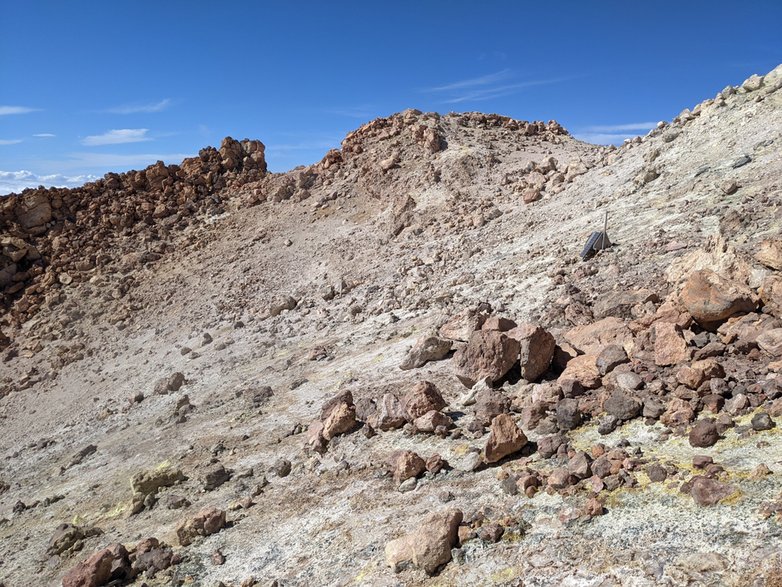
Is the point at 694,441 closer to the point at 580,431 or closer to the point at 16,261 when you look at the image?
the point at 580,431

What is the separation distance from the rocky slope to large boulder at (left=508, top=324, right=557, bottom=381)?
1.1 inches

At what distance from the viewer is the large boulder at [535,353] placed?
698 cm

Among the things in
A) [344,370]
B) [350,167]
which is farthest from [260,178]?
[344,370]

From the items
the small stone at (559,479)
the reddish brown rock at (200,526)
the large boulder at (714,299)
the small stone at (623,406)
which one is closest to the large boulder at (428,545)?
the small stone at (559,479)

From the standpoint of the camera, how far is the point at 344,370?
10.3m

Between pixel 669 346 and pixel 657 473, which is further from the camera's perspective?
pixel 669 346

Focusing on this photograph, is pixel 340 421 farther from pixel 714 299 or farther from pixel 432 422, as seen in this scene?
pixel 714 299

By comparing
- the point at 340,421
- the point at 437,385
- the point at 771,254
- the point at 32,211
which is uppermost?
the point at 32,211

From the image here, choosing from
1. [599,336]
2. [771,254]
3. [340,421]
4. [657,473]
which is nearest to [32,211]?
[340,421]

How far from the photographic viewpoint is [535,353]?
6992 millimetres

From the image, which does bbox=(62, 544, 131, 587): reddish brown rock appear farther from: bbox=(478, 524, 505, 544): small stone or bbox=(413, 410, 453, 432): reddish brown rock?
bbox=(478, 524, 505, 544): small stone

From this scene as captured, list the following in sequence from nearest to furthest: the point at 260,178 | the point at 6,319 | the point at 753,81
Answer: the point at 753,81 < the point at 6,319 < the point at 260,178

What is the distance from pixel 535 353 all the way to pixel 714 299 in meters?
1.97

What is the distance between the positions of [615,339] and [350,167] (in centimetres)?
1888
